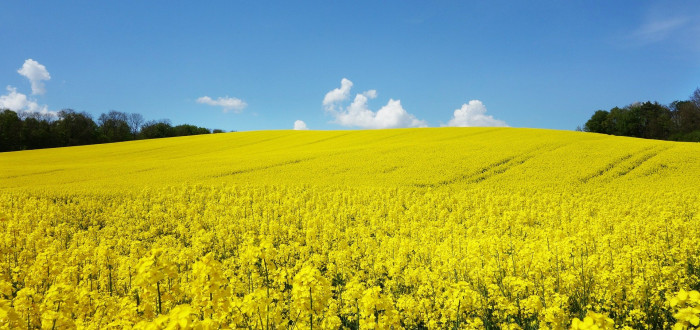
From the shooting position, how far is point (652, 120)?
205 feet

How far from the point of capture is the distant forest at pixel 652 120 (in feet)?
186

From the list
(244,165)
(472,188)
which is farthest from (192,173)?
(472,188)

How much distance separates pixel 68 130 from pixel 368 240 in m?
70.9

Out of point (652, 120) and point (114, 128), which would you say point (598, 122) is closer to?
point (652, 120)

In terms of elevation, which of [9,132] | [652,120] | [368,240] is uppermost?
[9,132]

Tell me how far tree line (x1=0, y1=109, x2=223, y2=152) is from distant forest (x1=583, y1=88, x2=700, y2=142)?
84.4 metres

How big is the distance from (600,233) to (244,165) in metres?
21.8

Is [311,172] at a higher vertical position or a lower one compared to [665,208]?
higher

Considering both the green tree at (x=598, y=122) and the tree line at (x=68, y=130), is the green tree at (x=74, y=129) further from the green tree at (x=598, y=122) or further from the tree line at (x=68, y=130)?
the green tree at (x=598, y=122)

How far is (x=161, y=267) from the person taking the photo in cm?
379

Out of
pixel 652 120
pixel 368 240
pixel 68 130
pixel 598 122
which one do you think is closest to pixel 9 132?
pixel 68 130

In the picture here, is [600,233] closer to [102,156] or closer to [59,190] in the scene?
[59,190]

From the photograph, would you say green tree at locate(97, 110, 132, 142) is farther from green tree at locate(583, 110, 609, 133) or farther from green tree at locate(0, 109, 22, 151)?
green tree at locate(583, 110, 609, 133)

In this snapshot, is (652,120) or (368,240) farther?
(652,120)
